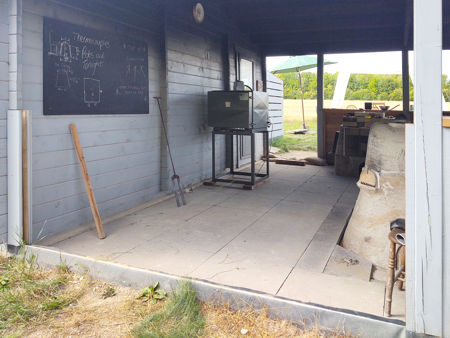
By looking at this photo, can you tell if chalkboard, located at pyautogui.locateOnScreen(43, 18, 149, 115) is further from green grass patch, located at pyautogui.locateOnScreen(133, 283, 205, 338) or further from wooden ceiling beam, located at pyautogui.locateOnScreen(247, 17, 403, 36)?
wooden ceiling beam, located at pyautogui.locateOnScreen(247, 17, 403, 36)

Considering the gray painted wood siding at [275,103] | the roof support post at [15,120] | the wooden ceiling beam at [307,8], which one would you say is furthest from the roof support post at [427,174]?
the gray painted wood siding at [275,103]

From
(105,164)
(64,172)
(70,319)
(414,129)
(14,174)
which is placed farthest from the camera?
(105,164)

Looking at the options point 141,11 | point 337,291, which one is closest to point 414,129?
point 337,291

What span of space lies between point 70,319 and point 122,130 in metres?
2.47

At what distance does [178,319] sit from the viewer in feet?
7.78

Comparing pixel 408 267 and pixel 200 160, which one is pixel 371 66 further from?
pixel 408 267

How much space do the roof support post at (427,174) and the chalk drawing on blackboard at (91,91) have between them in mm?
3020

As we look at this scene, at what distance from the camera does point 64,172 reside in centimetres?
377

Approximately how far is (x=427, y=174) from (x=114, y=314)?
1.90 metres

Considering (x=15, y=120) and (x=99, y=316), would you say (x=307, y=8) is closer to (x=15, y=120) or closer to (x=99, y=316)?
(x=15, y=120)

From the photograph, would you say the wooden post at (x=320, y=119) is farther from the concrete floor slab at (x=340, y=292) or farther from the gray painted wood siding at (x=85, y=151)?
the concrete floor slab at (x=340, y=292)

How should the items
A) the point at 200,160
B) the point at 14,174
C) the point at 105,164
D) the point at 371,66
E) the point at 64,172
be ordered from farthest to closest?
the point at 371,66
the point at 200,160
the point at 105,164
the point at 64,172
the point at 14,174

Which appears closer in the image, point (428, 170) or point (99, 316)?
point (428, 170)

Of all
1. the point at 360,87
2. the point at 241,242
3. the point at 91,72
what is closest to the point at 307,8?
the point at 91,72
